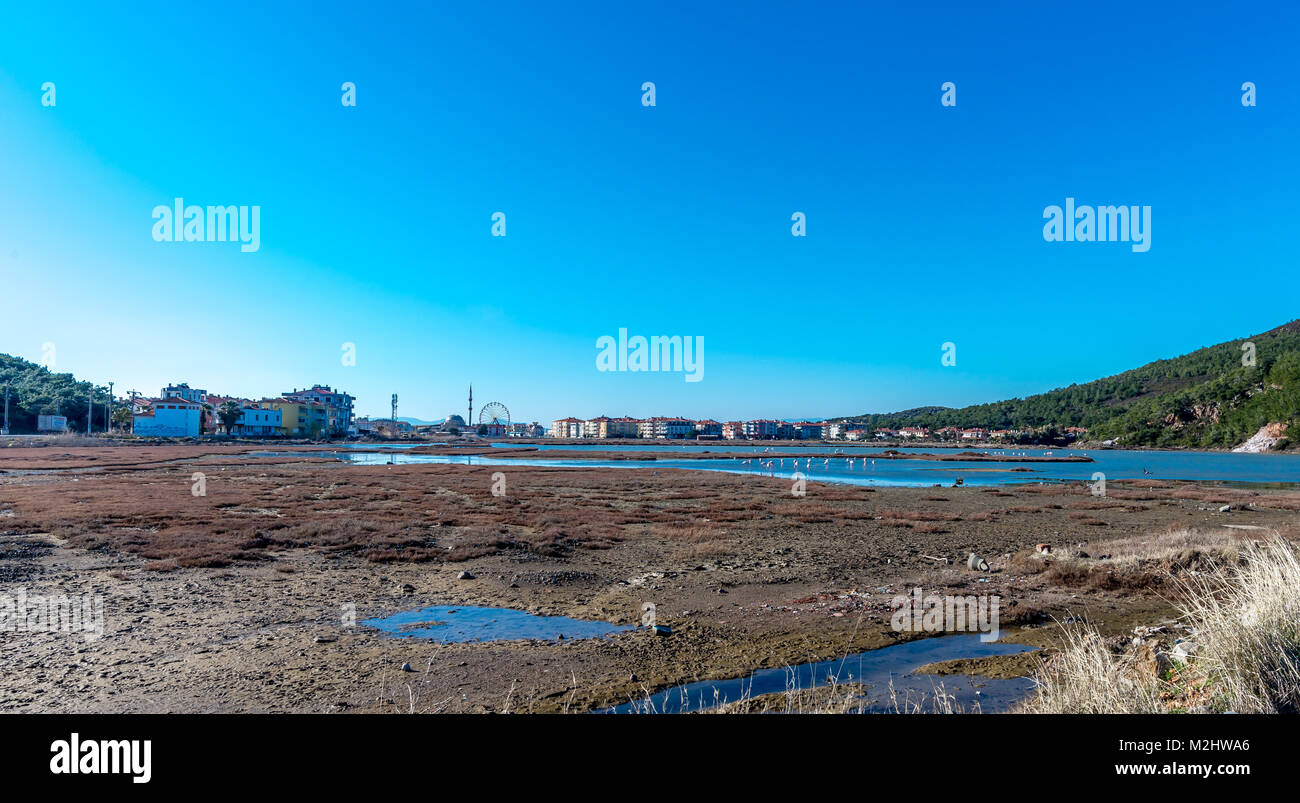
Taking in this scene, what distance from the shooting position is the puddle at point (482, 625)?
10.9 meters

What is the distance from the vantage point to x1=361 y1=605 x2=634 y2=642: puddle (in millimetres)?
10852

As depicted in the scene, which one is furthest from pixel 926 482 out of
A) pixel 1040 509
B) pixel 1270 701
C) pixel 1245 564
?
pixel 1270 701

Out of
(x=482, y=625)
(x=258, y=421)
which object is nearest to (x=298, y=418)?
(x=258, y=421)

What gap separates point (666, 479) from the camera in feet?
171

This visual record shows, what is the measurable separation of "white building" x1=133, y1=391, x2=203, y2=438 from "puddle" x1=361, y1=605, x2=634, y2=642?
134258mm

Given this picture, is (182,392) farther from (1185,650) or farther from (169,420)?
(1185,650)

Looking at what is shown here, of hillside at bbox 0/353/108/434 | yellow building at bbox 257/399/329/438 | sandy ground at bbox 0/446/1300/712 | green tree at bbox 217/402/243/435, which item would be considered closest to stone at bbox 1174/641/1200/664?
sandy ground at bbox 0/446/1300/712

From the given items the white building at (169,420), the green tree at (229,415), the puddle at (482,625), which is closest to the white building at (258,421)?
the green tree at (229,415)

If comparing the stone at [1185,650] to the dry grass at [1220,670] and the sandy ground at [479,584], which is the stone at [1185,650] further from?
the sandy ground at [479,584]

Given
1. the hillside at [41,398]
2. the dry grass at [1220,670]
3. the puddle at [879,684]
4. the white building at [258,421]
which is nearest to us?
the dry grass at [1220,670]

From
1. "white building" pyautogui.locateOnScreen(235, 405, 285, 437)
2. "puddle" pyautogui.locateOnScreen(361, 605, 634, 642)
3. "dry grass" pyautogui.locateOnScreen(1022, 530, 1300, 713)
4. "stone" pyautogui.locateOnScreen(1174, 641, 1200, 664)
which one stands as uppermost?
"white building" pyautogui.locateOnScreen(235, 405, 285, 437)

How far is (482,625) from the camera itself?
11.5m

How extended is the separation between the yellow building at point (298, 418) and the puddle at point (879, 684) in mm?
144903

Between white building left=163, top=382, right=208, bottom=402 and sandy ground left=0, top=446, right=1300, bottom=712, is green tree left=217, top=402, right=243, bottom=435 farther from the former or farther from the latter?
sandy ground left=0, top=446, right=1300, bottom=712
